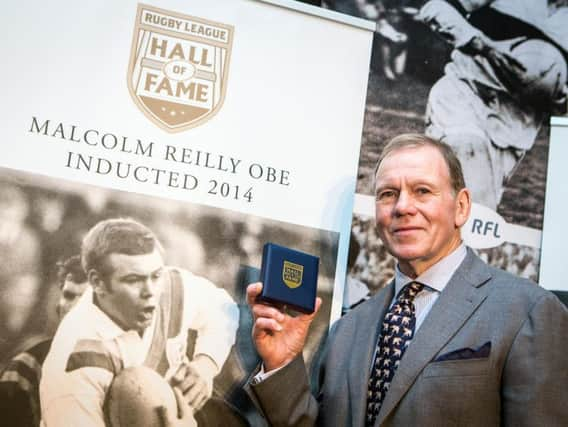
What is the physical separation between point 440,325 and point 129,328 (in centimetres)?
108

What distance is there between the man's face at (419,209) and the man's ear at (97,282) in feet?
3.31

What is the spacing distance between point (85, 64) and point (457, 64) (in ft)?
5.25

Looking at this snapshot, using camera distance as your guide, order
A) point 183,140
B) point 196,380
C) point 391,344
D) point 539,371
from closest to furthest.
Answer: point 539,371, point 391,344, point 196,380, point 183,140

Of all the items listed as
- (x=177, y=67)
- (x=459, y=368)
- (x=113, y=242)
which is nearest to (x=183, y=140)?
(x=177, y=67)

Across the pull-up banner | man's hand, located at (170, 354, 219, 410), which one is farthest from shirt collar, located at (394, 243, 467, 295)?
man's hand, located at (170, 354, 219, 410)

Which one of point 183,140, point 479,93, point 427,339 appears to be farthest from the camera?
point 479,93

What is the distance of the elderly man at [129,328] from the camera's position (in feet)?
8.18

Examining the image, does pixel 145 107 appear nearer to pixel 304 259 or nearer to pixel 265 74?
pixel 265 74

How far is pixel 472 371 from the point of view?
87.0 inches

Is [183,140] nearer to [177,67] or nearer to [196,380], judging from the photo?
[177,67]

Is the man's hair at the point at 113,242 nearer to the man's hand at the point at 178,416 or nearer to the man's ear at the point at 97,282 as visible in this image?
the man's ear at the point at 97,282

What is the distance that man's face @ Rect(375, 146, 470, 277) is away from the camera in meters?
2.52

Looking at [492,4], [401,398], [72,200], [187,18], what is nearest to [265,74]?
[187,18]

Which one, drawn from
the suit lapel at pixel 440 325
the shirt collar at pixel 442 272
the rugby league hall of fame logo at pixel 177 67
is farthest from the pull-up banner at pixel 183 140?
the suit lapel at pixel 440 325
